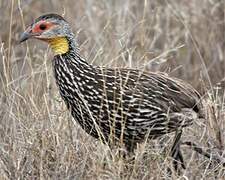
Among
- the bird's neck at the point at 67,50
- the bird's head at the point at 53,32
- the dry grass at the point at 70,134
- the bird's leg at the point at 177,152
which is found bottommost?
the bird's leg at the point at 177,152

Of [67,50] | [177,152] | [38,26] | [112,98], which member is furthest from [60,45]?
[177,152]

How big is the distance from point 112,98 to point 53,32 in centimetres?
48

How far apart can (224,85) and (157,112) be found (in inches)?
69.4

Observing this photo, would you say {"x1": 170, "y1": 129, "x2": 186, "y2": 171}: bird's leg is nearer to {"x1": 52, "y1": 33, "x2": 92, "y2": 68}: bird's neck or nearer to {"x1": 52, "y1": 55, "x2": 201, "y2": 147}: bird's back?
{"x1": 52, "y1": 55, "x2": 201, "y2": 147}: bird's back

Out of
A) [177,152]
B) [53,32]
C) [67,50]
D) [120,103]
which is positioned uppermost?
[53,32]

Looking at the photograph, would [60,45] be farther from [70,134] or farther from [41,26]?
[70,134]

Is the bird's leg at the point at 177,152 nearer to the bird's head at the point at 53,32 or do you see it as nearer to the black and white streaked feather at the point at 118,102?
the black and white streaked feather at the point at 118,102

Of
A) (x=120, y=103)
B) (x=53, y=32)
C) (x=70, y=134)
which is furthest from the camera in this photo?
(x=70, y=134)

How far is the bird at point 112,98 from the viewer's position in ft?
15.3

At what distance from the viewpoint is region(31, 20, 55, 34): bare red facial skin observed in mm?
4801

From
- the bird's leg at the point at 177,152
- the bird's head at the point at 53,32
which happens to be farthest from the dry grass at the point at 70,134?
the bird's head at the point at 53,32

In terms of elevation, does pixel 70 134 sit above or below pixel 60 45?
below

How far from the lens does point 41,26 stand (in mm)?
4812

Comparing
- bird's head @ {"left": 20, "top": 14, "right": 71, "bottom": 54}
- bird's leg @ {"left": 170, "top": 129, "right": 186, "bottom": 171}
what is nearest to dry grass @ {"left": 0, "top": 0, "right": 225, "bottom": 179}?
bird's leg @ {"left": 170, "top": 129, "right": 186, "bottom": 171}
